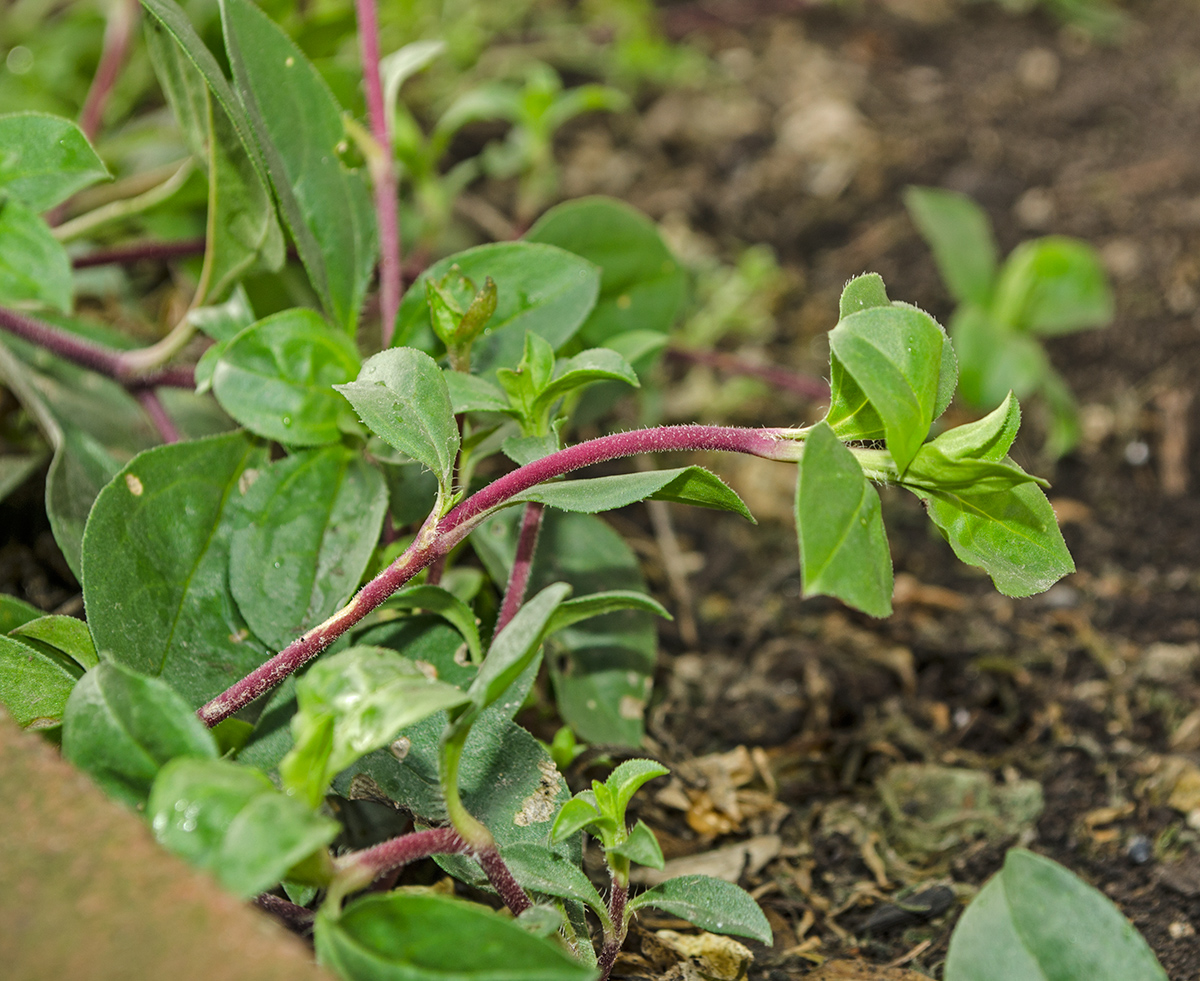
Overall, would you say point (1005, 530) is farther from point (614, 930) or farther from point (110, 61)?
point (110, 61)

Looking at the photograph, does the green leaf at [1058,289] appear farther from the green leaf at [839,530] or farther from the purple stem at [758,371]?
the green leaf at [839,530]

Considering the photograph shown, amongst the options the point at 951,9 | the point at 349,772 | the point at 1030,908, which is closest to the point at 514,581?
the point at 349,772

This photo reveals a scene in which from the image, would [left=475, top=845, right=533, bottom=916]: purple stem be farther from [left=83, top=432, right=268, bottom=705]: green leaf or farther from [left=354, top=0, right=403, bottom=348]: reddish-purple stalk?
[left=354, top=0, right=403, bottom=348]: reddish-purple stalk

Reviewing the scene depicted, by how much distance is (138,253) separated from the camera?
5.56 ft

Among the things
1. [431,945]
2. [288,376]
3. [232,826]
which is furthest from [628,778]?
[288,376]

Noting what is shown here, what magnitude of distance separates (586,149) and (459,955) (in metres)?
2.28

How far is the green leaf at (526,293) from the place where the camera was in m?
1.30

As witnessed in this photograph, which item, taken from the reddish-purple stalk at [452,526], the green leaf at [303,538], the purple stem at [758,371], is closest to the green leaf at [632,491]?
the reddish-purple stalk at [452,526]

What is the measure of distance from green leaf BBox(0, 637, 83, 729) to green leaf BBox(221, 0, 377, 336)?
53 cm

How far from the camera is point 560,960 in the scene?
28.7 inches

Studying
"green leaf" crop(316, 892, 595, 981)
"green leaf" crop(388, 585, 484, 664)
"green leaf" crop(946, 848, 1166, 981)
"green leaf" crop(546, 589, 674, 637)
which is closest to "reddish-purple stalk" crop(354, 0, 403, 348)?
"green leaf" crop(388, 585, 484, 664)

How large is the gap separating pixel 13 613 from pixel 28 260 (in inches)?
15.7

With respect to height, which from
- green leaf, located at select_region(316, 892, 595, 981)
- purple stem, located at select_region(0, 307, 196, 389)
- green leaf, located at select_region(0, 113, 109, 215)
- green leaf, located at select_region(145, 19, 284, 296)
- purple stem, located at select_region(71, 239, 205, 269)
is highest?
green leaf, located at select_region(0, 113, 109, 215)

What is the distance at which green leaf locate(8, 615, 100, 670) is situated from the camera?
106cm
